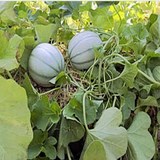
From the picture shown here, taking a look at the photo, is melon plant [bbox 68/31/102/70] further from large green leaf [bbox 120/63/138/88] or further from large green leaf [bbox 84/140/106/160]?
large green leaf [bbox 84/140/106/160]

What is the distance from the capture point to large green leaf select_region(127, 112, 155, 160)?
61 cm

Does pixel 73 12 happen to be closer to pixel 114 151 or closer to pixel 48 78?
pixel 48 78

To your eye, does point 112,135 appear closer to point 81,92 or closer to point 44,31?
point 81,92

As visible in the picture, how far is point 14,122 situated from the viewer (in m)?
0.51

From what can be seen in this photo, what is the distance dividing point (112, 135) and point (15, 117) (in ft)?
0.48

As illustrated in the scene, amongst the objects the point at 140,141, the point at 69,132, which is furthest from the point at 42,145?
the point at 140,141

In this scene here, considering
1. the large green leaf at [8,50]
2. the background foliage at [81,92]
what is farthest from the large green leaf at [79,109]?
the large green leaf at [8,50]

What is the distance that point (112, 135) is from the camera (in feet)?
1.90

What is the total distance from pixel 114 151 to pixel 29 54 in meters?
0.21

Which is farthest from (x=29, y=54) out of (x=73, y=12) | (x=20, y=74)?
(x=73, y=12)

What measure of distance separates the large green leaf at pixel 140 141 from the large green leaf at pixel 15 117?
18 centimetres

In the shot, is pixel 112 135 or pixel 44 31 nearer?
pixel 112 135

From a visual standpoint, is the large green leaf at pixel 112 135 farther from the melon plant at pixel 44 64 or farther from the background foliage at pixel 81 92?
the melon plant at pixel 44 64

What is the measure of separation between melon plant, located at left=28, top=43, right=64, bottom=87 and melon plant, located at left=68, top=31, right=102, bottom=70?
30 millimetres
